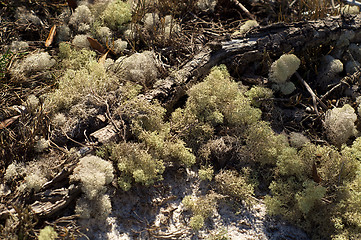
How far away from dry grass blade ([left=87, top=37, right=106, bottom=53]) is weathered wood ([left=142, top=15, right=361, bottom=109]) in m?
1.06

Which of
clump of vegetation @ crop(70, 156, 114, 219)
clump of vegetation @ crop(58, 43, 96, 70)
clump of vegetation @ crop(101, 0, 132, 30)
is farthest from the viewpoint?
clump of vegetation @ crop(101, 0, 132, 30)

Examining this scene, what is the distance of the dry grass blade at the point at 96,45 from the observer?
162 inches

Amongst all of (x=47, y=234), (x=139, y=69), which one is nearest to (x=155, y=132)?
(x=139, y=69)

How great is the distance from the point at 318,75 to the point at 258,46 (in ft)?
3.24

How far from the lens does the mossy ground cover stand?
2.87 metres

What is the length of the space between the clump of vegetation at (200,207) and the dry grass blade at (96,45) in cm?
237

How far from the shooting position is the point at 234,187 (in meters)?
3.16

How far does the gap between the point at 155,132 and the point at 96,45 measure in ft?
5.56

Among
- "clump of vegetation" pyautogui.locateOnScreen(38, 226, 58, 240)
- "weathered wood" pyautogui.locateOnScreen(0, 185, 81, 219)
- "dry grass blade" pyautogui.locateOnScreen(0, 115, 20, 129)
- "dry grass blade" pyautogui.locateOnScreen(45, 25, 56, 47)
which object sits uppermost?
A: "dry grass blade" pyautogui.locateOnScreen(45, 25, 56, 47)

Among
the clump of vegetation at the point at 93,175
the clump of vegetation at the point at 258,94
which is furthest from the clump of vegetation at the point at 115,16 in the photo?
the clump of vegetation at the point at 93,175

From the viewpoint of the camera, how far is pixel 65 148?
3070 mm

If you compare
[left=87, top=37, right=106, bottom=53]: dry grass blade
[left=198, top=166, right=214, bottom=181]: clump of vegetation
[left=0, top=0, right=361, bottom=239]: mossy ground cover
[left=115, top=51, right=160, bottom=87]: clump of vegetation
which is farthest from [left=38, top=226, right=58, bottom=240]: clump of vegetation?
[left=87, top=37, right=106, bottom=53]: dry grass blade

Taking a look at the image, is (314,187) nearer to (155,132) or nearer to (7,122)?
(155,132)

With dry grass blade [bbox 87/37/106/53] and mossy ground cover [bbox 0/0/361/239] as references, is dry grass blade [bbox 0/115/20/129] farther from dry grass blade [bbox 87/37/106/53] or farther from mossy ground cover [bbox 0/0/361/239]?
dry grass blade [bbox 87/37/106/53]
